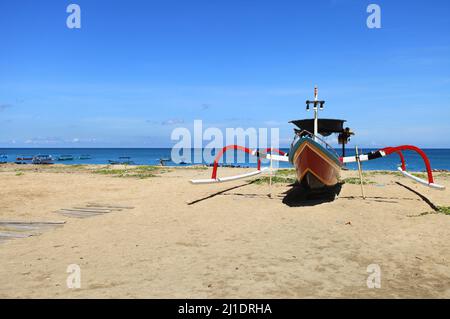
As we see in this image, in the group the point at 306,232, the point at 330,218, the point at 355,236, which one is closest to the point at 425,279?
the point at 355,236

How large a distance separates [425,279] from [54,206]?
11834mm

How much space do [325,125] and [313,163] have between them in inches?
192

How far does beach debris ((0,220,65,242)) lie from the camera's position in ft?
28.2

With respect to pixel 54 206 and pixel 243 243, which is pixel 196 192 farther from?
pixel 243 243

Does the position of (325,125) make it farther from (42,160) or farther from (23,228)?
(42,160)

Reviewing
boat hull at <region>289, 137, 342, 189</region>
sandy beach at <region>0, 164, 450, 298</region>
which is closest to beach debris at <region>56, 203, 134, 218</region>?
sandy beach at <region>0, 164, 450, 298</region>

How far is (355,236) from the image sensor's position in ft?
28.2

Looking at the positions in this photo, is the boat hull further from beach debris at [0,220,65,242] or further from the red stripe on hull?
beach debris at [0,220,65,242]

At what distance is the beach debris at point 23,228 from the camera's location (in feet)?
28.2

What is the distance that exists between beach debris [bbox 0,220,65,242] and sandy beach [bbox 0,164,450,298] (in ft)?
1.01

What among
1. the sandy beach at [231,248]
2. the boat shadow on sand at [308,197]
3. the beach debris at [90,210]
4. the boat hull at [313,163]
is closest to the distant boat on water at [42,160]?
the sandy beach at [231,248]

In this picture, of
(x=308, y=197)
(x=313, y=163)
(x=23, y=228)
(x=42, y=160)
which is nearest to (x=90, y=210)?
(x=23, y=228)
